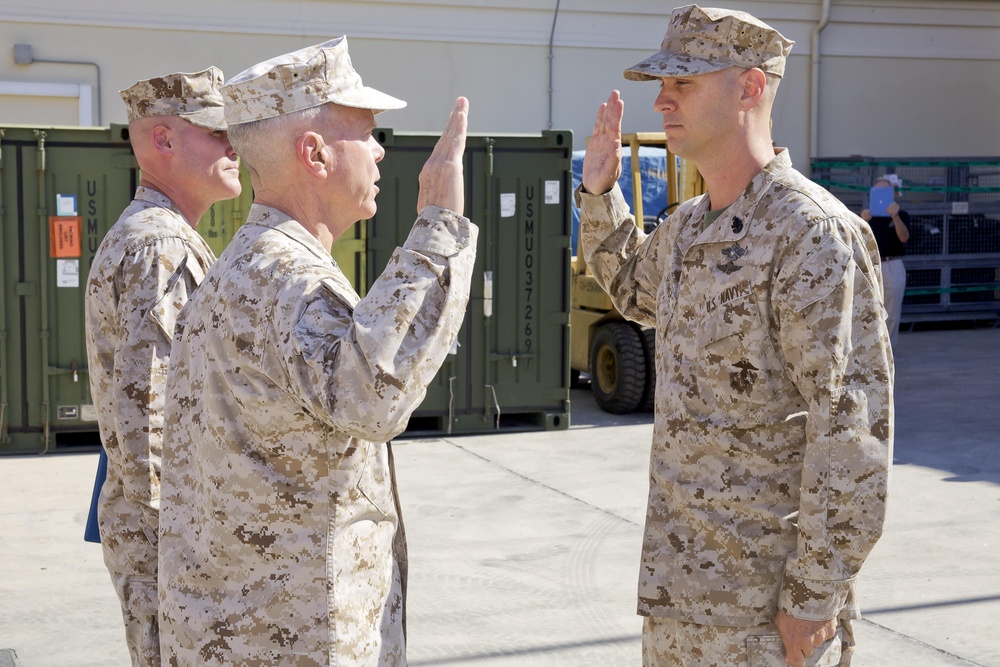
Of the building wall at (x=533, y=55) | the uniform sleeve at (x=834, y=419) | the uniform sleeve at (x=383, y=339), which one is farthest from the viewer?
the building wall at (x=533, y=55)

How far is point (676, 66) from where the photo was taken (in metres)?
2.67

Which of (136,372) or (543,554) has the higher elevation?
(136,372)

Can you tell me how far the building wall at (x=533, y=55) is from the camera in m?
12.7

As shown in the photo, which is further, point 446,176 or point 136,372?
point 136,372

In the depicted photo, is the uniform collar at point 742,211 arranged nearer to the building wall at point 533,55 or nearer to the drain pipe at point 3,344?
the drain pipe at point 3,344

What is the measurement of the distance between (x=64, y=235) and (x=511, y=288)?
10.2ft

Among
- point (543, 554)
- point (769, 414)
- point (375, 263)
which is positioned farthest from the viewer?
point (375, 263)

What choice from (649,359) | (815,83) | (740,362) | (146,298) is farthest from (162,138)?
(815,83)

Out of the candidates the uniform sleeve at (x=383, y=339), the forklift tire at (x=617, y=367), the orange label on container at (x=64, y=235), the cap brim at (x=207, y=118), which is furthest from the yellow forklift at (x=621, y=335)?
the uniform sleeve at (x=383, y=339)

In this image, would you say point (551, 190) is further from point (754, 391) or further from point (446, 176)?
point (446, 176)

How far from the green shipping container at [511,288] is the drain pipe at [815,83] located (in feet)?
25.8

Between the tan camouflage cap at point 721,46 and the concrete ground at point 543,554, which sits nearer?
the tan camouflage cap at point 721,46

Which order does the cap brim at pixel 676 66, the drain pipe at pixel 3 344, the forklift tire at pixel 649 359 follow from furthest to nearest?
the forklift tire at pixel 649 359
the drain pipe at pixel 3 344
the cap brim at pixel 676 66

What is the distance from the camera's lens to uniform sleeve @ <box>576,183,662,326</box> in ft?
9.91
